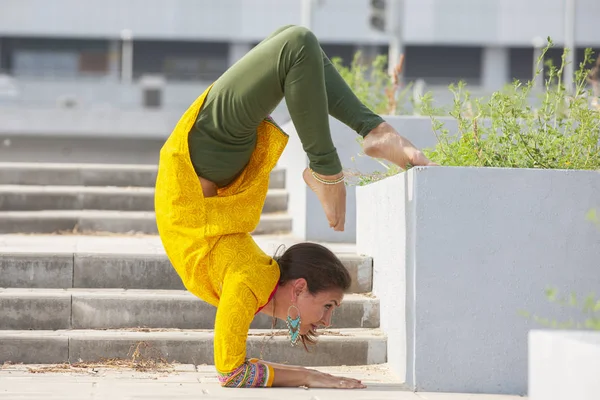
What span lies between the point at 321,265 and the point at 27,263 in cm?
193

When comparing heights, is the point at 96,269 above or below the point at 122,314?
above

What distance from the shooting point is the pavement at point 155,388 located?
3.70 m

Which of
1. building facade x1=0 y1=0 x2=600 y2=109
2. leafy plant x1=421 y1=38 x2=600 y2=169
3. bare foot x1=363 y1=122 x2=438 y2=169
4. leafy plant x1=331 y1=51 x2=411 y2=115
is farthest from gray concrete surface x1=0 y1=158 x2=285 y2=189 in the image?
building facade x1=0 y1=0 x2=600 y2=109

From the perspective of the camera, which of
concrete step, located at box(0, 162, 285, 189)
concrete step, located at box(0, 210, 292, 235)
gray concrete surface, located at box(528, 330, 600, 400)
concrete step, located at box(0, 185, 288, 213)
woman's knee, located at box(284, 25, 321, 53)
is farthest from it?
concrete step, located at box(0, 162, 285, 189)

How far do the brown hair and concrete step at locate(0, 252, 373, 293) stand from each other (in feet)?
3.93

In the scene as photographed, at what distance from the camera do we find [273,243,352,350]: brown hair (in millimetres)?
3863

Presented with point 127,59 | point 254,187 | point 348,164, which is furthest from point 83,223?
point 127,59

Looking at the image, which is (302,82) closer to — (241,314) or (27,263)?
(241,314)

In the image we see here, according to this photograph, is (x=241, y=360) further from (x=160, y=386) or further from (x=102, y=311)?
(x=102, y=311)

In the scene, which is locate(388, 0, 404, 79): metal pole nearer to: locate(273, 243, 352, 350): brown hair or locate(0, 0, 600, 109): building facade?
locate(273, 243, 352, 350): brown hair

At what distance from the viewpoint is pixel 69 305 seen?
4.80m

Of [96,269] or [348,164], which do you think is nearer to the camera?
[96,269]

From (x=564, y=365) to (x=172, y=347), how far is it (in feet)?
8.21

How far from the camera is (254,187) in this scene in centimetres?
411
